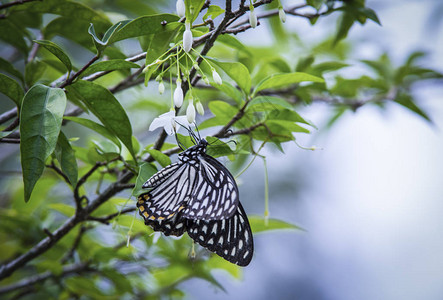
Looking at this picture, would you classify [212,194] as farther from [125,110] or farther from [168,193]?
[125,110]

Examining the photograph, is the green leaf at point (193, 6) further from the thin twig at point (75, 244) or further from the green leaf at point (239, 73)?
the thin twig at point (75, 244)

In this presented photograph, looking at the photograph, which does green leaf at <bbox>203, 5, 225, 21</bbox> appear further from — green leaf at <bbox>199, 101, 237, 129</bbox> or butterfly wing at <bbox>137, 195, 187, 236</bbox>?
butterfly wing at <bbox>137, 195, 187, 236</bbox>

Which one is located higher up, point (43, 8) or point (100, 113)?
point (43, 8)

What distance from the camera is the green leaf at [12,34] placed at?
1027mm

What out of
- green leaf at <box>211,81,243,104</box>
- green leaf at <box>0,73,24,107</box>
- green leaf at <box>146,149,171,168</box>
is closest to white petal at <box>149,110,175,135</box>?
green leaf at <box>146,149,171,168</box>

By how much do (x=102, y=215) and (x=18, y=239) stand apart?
41cm

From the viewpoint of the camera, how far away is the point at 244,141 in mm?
988

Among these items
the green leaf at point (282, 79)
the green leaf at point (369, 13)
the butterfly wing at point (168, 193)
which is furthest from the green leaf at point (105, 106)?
the green leaf at point (369, 13)

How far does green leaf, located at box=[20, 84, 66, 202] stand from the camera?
0.63 meters

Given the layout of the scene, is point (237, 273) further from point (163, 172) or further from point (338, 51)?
point (338, 51)

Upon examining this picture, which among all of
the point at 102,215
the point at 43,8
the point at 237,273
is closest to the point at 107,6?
the point at 43,8

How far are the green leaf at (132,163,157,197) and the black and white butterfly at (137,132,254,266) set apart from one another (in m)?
0.03

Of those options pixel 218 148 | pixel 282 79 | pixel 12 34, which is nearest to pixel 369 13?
pixel 282 79

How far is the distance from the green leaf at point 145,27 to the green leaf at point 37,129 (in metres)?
0.16
